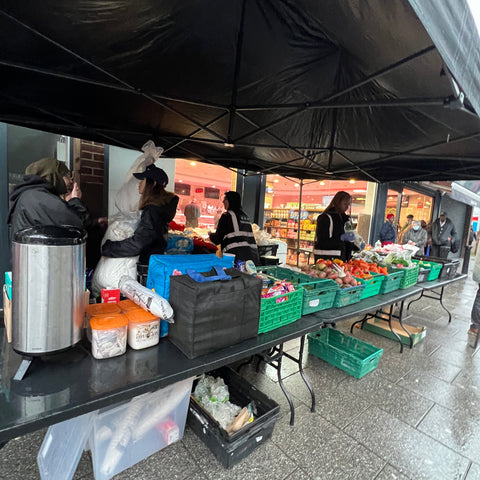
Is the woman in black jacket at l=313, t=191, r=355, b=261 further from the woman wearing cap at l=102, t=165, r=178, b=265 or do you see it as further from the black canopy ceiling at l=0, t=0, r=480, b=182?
the woman wearing cap at l=102, t=165, r=178, b=265

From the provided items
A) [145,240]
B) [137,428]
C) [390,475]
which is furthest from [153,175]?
[390,475]

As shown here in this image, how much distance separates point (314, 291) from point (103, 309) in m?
1.39

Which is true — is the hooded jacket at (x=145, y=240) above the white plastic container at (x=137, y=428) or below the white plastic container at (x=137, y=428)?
above

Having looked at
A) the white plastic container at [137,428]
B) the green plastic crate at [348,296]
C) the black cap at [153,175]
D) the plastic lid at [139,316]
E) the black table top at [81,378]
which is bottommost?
the white plastic container at [137,428]

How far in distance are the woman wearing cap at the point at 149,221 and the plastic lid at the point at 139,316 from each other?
2.12 ft

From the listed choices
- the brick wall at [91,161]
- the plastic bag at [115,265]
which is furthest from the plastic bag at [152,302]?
the brick wall at [91,161]

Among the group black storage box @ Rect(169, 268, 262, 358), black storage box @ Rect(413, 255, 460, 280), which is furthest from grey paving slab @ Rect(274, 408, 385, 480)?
black storage box @ Rect(413, 255, 460, 280)

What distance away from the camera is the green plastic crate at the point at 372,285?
245 centimetres

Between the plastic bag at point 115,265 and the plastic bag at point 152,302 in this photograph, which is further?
the plastic bag at point 115,265

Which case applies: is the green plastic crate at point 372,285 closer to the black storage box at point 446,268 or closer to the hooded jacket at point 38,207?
the black storage box at point 446,268

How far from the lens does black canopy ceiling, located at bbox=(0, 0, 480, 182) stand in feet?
4.45

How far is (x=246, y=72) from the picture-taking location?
1.99 m

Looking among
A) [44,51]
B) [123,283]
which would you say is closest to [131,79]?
[44,51]

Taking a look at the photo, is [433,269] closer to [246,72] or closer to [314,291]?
[314,291]
